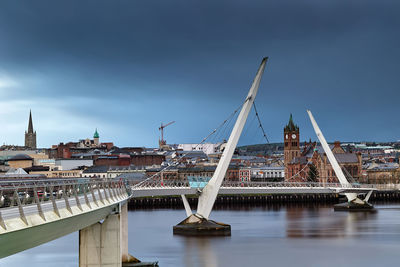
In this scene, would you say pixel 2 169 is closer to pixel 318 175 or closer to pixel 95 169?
pixel 95 169

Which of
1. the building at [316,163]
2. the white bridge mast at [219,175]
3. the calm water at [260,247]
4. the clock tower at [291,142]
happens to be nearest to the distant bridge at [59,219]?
the calm water at [260,247]

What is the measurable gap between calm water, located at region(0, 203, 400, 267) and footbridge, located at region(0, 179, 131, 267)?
454 inches

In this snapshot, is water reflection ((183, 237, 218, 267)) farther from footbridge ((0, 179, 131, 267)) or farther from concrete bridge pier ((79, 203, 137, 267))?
concrete bridge pier ((79, 203, 137, 267))

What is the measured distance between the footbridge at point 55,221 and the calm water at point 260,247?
1152cm

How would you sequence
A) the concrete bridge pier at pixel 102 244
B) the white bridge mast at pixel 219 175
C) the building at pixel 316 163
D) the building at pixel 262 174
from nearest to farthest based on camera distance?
1. the concrete bridge pier at pixel 102 244
2. the white bridge mast at pixel 219 175
3. the building at pixel 316 163
4. the building at pixel 262 174

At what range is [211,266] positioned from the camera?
3475 centimetres

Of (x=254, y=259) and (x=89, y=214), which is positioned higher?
(x=89, y=214)

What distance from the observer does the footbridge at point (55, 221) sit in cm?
1184

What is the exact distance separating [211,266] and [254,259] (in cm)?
328

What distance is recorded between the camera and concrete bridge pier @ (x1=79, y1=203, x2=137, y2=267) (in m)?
21.6

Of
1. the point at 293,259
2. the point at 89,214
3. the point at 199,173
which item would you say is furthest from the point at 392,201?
the point at 89,214

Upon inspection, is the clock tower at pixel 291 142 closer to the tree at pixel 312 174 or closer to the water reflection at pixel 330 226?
the tree at pixel 312 174

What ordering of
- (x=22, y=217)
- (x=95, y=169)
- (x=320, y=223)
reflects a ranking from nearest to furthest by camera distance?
1. (x=22, y=217)
2. (x=320, y=223)
3. (x=95, y=169)

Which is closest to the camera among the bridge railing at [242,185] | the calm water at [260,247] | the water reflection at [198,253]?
the water reflection at [198,253]
